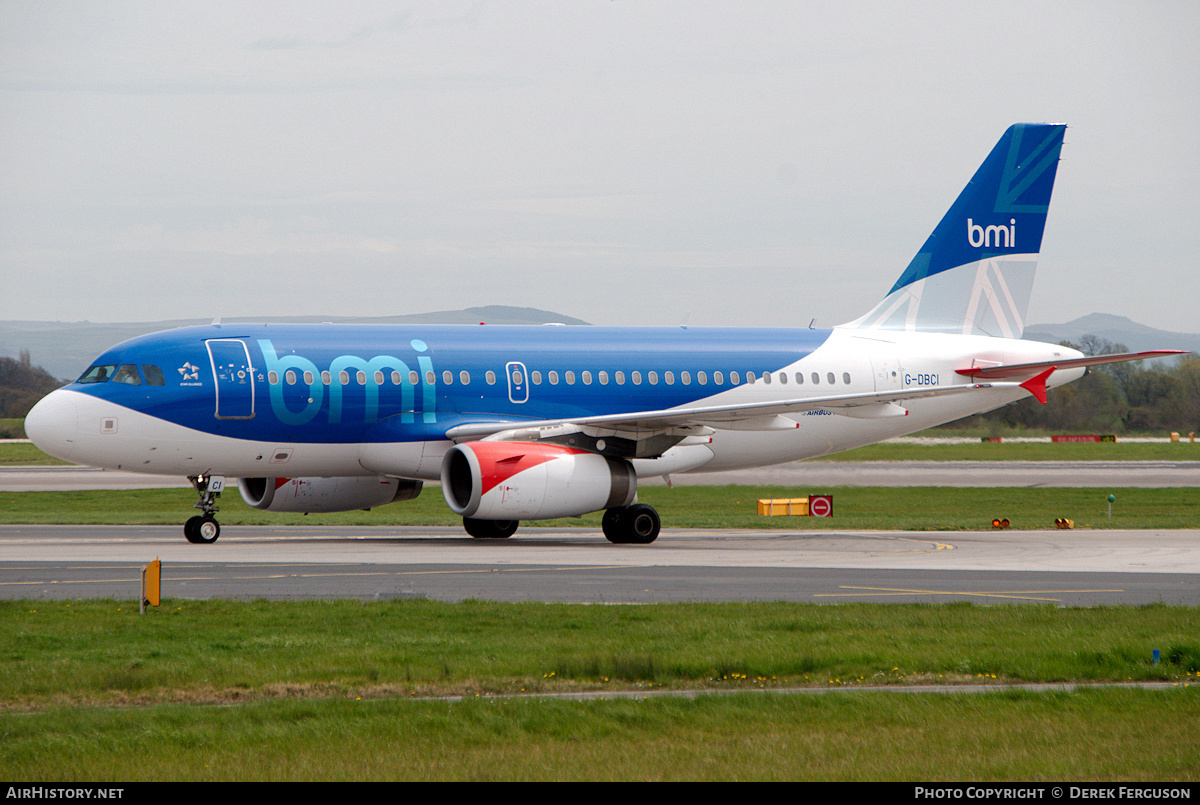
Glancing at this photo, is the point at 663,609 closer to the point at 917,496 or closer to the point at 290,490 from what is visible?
the point at 290,490

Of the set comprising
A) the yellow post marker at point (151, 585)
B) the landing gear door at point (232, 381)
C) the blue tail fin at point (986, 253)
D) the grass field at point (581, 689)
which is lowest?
the grass field at point (581, 689)

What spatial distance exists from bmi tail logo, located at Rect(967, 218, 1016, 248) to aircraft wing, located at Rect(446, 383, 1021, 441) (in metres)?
6.46

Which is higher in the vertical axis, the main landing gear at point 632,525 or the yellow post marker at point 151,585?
the yellow post marker at point 151,585

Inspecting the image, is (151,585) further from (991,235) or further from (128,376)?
(991,235)

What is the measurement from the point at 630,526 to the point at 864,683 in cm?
1701

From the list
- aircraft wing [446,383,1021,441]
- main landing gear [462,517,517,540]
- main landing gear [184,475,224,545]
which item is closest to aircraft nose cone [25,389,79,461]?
main landing gear [184,475,224,545]

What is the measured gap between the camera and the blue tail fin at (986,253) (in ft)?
113

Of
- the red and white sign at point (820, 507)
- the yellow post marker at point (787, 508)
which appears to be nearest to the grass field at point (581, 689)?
the red and white sign at point (820, 507)

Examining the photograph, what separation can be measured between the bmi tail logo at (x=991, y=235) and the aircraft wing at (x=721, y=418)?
21.2 ft

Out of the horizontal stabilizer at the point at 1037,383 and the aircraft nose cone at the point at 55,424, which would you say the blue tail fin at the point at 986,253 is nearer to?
the horizontal stabilizer at the point at 1037,383

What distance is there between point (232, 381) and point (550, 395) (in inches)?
278

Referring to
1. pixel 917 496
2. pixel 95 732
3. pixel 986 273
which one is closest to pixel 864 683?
pixel 95 732

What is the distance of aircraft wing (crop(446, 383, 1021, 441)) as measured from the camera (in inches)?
1087

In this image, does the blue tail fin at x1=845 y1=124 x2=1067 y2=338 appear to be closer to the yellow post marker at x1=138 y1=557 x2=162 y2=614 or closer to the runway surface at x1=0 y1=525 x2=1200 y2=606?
the runway surface at x1=0 y1=525 x2=1200 y2=606
